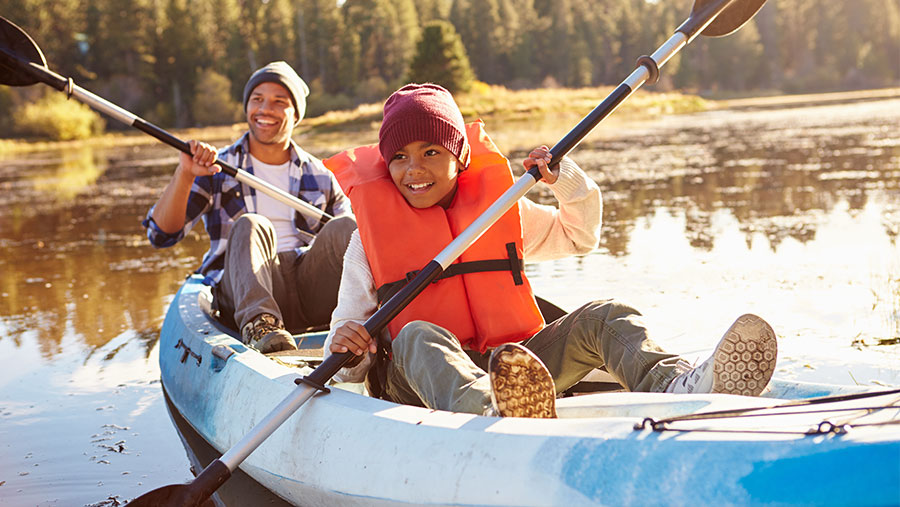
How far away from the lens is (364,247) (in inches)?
106

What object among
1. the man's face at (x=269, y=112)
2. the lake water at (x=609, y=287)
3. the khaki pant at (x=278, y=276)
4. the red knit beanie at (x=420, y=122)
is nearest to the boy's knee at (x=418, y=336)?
the red knit beanie at (x=420, y=122)

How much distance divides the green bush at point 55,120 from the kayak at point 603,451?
30.3 m

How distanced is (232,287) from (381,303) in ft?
3.37

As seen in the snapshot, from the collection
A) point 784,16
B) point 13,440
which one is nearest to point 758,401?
point 13,440

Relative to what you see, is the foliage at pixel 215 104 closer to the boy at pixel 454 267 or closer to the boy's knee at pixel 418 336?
the boy at pixel 454 267

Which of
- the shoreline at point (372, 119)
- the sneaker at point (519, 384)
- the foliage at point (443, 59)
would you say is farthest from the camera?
the foliage at point (443, 59)

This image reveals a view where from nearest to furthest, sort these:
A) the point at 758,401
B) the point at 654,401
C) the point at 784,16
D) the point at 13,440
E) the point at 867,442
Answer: the point at 867,442, the point at 758,401, the point at 654,401, the point at 13,440, the point at 784,16

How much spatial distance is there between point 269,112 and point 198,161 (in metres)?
0.43

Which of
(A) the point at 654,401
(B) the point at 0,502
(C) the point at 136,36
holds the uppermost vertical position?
(C) the point at 136,36

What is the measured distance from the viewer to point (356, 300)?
2664mm

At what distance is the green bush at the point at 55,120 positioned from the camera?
30.0 meters

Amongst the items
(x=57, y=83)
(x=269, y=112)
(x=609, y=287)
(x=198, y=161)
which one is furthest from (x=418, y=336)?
(x=609, y=287)

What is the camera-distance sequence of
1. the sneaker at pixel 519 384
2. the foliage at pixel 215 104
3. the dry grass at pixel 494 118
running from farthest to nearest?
1. the foliage at pixel 215 104
2. the dry grass at pixel 494 118
3. the sneaker at pixel 519 384

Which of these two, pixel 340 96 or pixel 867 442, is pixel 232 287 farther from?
pixel 340 96
